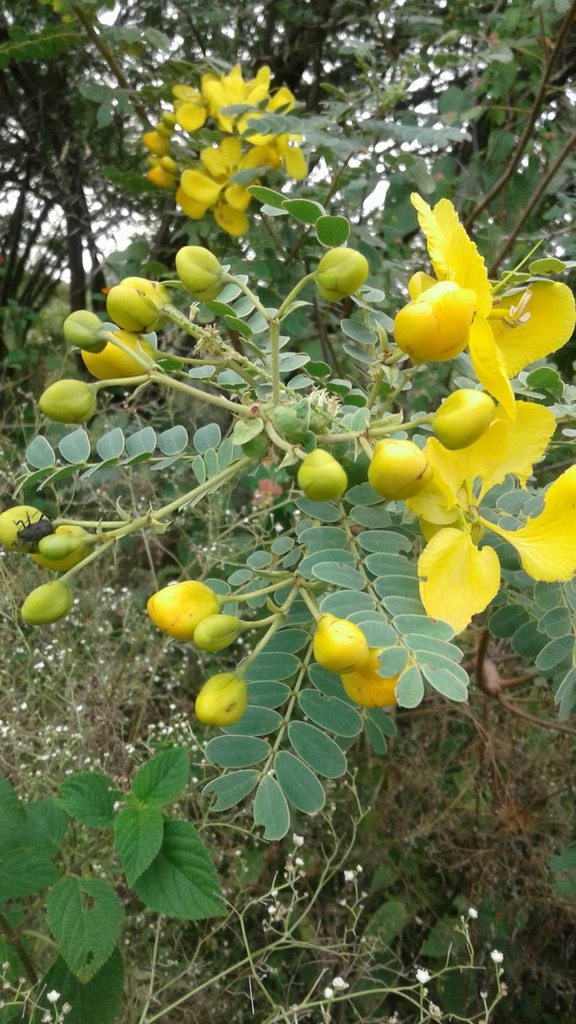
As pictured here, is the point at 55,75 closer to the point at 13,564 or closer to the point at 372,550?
the point at 13,564

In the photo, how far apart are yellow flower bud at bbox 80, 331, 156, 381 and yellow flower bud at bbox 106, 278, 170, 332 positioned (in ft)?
0.04

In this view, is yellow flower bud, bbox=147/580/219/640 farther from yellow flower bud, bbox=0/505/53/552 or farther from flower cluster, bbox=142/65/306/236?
flower cluster, bbox=142/65/306/236

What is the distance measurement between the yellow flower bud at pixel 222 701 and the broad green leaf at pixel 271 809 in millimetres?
98

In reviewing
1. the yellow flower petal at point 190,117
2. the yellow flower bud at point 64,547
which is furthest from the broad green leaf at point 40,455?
the yellow flower petal at point 190,117

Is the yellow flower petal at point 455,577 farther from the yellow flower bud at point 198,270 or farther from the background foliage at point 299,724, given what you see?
the yellow flower bud at point 198,270

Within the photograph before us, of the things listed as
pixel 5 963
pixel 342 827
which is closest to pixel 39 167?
pixel 342 827

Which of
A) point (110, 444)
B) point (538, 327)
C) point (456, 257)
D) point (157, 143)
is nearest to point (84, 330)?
point (110, 444)

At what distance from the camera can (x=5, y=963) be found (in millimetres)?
909

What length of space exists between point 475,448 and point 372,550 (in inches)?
5.7

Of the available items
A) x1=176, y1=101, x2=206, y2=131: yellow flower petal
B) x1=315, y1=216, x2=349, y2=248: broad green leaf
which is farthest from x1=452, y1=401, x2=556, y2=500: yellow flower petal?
x1=176, y1=101, x2=206, y2=131: yellow flower petal

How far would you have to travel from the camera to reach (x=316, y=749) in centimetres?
82

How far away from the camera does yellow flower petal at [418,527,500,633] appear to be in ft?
2.27

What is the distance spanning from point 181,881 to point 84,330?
26.4 inches

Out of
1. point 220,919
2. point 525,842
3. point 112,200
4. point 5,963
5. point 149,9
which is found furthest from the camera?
point 112,200
